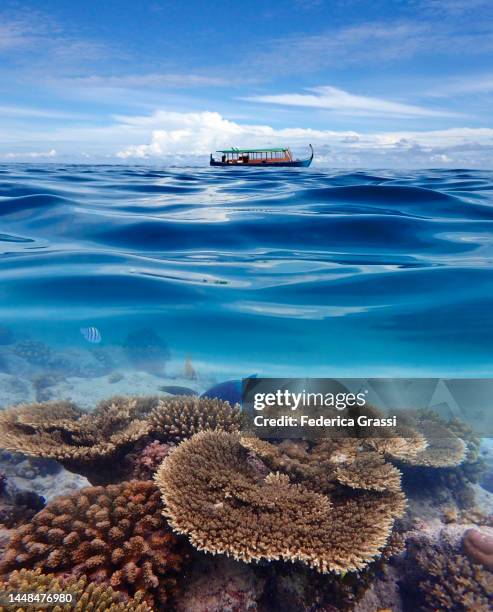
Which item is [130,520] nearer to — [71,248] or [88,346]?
[88,346]

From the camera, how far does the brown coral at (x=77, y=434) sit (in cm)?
467

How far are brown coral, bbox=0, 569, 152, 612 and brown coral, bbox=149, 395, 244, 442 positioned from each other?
7.13 feet

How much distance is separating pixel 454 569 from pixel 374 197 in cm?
1283

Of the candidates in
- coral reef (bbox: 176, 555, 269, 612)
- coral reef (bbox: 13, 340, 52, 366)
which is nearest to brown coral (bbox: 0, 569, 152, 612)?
coral reef (bbox: 176, 555, 269, 612)

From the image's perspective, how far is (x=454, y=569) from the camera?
4109 millimetres

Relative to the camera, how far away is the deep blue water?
7195mm

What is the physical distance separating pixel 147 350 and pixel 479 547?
20.2 ft

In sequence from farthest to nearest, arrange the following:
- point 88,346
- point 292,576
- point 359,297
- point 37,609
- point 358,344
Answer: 1. point 88,346
2. point 359,297
3. point 358,344
4. point 292,576
5. point 37,609

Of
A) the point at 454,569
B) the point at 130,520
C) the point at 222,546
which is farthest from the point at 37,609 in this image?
the point at 454,569

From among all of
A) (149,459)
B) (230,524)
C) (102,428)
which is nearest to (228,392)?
(149,459)

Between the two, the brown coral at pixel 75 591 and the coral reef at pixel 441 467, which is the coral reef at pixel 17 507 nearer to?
the brown coral at pixel 75 591

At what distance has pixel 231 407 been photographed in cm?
557

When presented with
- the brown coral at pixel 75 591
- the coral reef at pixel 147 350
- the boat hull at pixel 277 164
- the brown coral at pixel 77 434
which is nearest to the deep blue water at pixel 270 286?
the coral reef at pixel 147 350

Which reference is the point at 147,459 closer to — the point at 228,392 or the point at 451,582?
the point at 228,392
